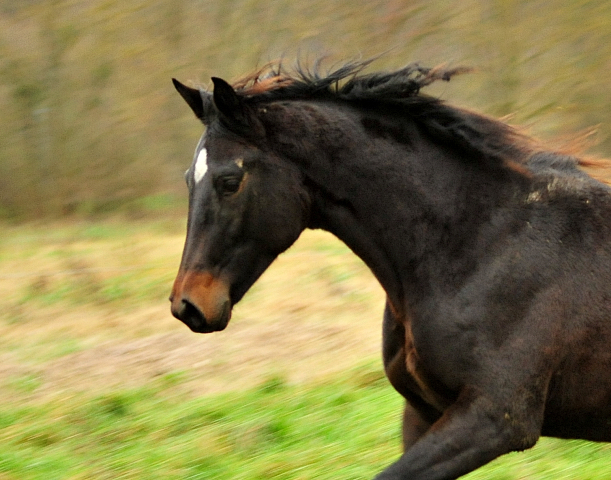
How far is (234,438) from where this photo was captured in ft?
16.1

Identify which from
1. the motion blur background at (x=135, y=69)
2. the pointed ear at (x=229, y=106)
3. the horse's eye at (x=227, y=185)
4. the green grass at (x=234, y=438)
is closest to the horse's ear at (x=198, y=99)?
the pointed ear at (x=229, y=106)

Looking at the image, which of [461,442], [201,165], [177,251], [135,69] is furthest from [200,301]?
[135,69]

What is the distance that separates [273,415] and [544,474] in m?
1.58

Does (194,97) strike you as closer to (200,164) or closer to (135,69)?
(200,164)

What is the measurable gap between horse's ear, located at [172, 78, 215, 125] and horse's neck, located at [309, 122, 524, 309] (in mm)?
468

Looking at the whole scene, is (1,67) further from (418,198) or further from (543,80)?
(418,198)

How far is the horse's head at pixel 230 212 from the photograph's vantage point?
317 cm

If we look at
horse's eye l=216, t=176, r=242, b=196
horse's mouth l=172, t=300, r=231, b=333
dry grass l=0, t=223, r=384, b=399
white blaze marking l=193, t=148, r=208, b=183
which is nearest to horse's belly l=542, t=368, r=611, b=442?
horse's mouth l=172, t=300, r=231, b=333

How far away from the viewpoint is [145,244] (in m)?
10.6

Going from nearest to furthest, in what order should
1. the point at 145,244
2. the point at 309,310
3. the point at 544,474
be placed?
the point at 544,474 < the point at 309,310 < the point at 145,244

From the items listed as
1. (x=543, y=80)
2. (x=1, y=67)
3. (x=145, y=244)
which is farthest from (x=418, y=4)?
(x=1, y=67)

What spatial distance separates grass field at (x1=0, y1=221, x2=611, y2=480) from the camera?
4.59 m

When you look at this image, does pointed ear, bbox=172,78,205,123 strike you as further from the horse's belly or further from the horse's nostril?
the horse's belly

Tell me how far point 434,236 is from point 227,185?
78 centimetres
